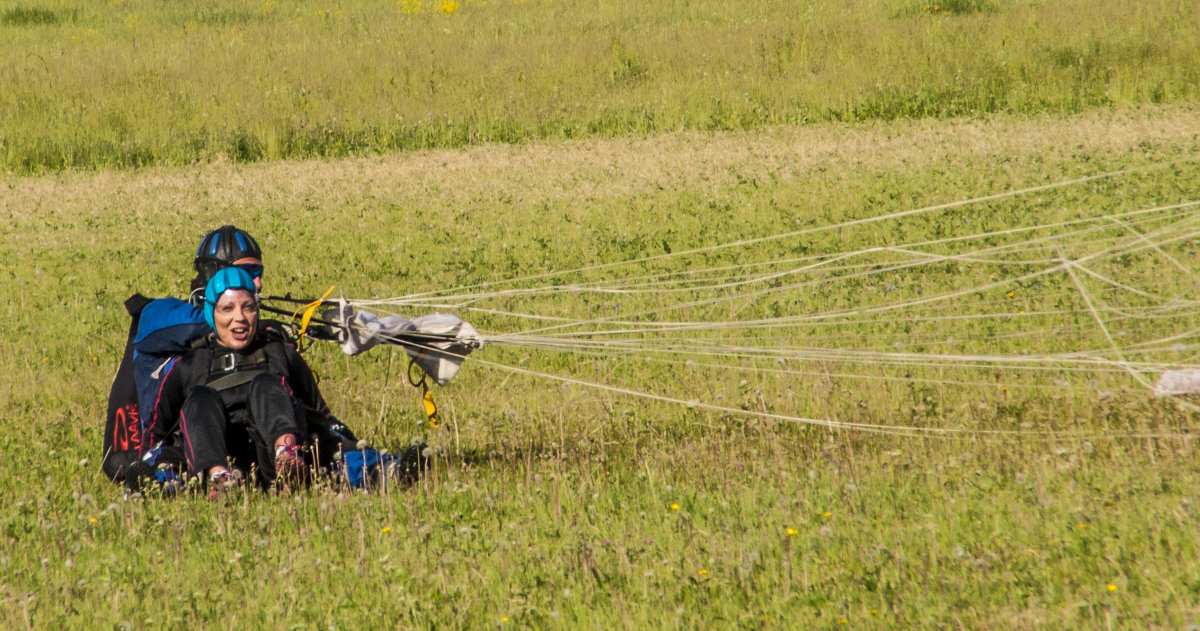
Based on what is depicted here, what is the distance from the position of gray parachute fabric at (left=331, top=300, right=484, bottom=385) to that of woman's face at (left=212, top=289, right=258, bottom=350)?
449 mm

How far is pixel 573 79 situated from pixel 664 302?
12.2m

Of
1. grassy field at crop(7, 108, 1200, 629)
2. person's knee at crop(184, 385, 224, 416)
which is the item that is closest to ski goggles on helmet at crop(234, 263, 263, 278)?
grassy field at crop(7, 108, 1200, 629)

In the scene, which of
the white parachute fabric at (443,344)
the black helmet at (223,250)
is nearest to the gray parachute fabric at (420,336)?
the white parachute fabric at (443,344)

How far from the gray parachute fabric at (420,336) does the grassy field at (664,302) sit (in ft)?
0.58

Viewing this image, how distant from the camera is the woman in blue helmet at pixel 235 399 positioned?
5.70 meters

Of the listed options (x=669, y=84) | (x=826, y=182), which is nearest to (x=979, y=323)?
(x=826, y=182)

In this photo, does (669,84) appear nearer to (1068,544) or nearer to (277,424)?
(277,424)

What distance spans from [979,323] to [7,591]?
20.2ft

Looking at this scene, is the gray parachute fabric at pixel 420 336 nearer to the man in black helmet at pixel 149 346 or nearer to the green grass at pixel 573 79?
the man in black helmet at pixel 149 346

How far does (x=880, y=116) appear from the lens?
59.1ft

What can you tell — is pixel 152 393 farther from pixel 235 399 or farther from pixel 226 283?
pixel 226 283

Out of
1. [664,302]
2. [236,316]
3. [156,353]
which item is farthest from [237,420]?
[664,302]

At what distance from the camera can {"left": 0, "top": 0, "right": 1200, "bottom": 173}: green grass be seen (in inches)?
717

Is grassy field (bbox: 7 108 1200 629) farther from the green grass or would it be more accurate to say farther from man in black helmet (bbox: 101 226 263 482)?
the green grass
